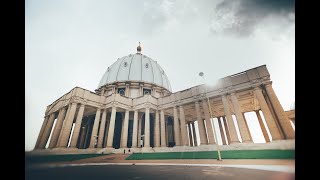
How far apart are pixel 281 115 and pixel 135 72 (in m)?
35.1

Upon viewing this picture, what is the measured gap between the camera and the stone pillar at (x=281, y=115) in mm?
19406

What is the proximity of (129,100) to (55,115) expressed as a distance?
1389 centimetres

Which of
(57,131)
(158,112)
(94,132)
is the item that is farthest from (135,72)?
(57,131)

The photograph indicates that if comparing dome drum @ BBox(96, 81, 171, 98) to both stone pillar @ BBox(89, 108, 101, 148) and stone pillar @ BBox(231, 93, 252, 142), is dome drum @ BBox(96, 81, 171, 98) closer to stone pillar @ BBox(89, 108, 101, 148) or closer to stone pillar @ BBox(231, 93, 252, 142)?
stone pillar @ BBox(89, 108, 101, 148)

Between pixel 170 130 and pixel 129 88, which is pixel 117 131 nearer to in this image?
pixel 129 88

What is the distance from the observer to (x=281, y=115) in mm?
20312

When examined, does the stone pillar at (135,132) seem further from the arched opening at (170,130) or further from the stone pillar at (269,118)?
the stone pillar at (269,118)

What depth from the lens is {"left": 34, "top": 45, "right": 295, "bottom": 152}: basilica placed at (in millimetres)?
22125

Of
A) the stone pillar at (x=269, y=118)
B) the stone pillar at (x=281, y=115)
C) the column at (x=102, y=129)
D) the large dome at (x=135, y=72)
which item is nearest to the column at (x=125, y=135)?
the column at (x=102, y=129)

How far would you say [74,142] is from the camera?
2442cm

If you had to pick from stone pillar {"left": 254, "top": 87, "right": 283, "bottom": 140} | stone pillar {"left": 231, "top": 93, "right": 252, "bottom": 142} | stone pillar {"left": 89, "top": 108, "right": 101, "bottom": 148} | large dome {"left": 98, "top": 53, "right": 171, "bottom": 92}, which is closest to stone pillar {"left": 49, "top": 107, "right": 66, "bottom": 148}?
stone pillar {"left": 89, "top": 108, "right": 101, "bottom": 148}

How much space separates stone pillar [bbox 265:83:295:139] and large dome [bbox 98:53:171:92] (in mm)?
29416
